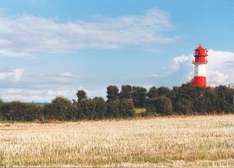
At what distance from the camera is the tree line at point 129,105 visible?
55375 millimetres

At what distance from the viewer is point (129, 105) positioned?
187 feet

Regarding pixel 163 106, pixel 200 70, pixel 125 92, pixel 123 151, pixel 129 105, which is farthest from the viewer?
pixel 200 70

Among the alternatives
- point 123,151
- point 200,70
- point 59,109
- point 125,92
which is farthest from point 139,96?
point 123,151

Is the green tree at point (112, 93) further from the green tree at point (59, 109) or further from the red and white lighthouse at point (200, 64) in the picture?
the red and white lighthouse at point (200, 64)

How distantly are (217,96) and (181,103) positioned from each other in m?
4.06

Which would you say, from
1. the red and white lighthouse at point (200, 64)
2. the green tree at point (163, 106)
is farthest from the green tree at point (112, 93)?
the red and white lighthouse at point (200, 64)

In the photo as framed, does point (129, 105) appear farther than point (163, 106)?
No

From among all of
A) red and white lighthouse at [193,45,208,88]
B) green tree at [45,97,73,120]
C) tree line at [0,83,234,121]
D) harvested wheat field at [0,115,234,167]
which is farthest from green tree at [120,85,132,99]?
harvested wheat field at [0,115,234,167]

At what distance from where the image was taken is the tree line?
2180 inches

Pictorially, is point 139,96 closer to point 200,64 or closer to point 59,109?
point 59,109

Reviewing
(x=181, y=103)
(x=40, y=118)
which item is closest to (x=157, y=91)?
(x=181, y=103)

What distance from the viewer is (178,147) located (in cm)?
2495

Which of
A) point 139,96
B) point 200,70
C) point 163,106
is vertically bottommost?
point 163,106

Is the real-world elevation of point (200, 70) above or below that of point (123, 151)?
above
